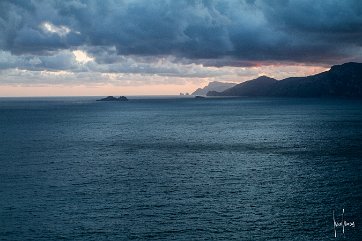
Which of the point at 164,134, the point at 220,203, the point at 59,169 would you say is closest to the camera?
the point at 220,203

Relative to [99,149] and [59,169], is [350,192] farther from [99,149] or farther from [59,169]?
[99,149]

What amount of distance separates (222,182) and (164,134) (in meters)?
107

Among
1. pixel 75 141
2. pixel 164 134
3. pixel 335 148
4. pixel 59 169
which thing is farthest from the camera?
pixel 164 134

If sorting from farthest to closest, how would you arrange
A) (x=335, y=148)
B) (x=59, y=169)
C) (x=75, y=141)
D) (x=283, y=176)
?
(x=75, y=141) → (x=335, y=148) → (x=59, y=169) → (x=283, y=176)

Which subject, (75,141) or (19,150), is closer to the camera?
(19,150)

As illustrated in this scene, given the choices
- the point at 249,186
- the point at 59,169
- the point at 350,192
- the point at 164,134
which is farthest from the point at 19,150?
the point at 350,192

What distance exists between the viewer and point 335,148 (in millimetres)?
141750

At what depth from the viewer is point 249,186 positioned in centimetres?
9019

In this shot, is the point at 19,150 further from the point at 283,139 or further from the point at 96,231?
the point at 283,139

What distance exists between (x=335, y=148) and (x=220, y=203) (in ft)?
262

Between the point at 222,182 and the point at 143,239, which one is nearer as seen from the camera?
the point at 143,239

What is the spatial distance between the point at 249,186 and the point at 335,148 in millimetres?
64949

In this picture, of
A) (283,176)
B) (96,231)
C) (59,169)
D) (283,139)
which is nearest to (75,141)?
(59,169)

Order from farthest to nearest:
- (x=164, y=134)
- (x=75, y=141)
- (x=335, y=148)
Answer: (x=164, y=134) < (x=75, y=141) < (x=335, y=148)
